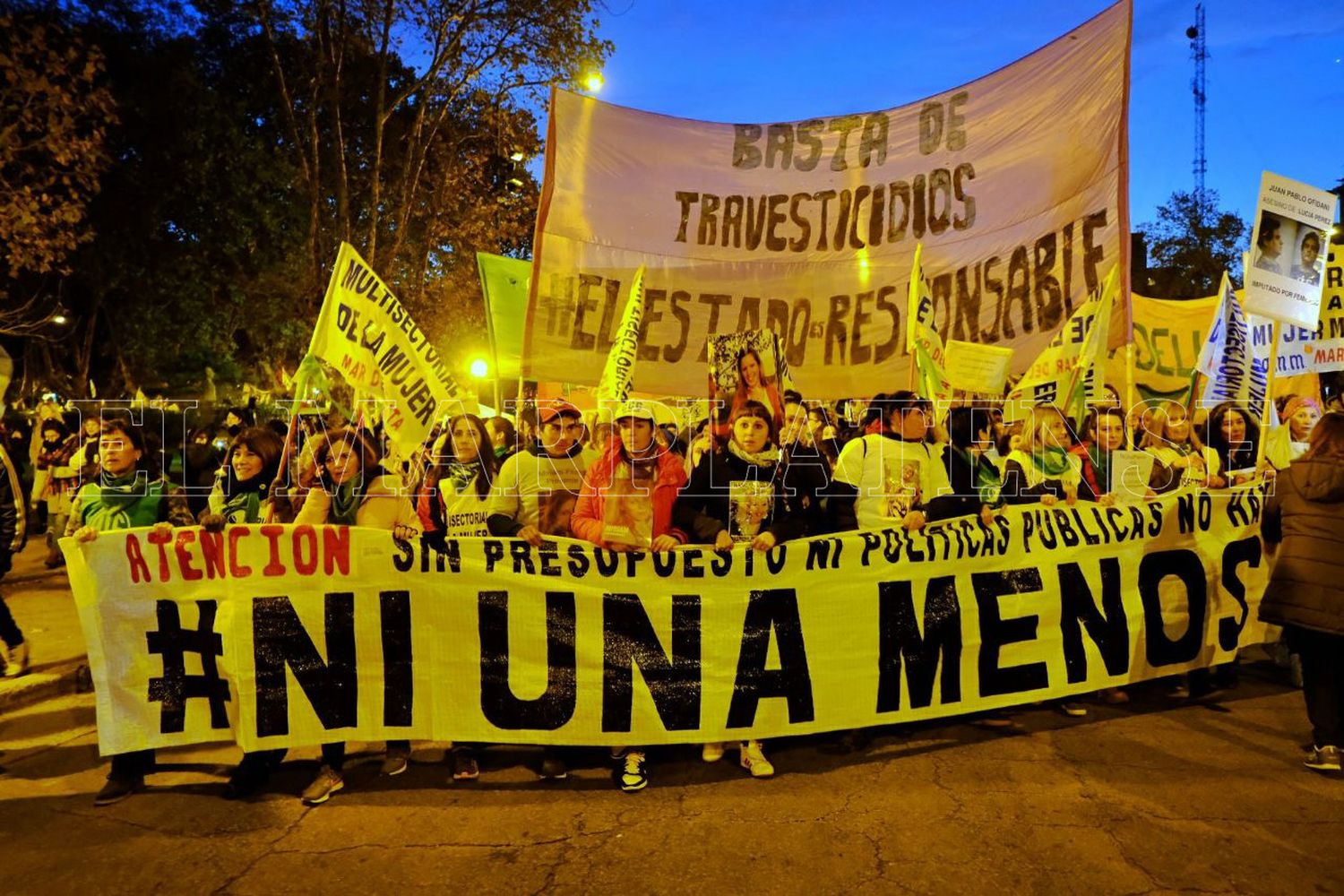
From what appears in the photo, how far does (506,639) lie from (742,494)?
1.43 metres

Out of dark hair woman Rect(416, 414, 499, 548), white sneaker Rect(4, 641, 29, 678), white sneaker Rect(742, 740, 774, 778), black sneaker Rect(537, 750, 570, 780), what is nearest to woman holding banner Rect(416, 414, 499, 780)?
dark hair woman Rect(416, 414, 499, 548)

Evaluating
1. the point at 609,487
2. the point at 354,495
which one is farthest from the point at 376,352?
the point at 609,487

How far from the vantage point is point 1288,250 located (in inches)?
227

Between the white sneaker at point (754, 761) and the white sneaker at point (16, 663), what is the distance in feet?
16.1

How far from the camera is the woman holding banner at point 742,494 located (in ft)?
14.8

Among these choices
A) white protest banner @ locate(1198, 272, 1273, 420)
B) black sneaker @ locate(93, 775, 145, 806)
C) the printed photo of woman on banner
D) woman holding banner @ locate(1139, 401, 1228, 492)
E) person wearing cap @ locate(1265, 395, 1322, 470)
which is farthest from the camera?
white protest banner @ locate(1198, 272, 1273, 420)

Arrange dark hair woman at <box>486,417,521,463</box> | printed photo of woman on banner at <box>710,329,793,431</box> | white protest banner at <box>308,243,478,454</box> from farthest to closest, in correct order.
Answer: dark hair woman at <box>486,417,521,463</box> < white protest banner at <box>308,243,478,454</box> < printed photo of woman on banner at <box>710,329,793,431</box>

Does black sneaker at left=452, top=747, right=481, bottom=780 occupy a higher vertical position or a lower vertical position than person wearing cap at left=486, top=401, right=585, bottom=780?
lower

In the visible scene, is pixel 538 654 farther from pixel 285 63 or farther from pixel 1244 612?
pixel 285 63

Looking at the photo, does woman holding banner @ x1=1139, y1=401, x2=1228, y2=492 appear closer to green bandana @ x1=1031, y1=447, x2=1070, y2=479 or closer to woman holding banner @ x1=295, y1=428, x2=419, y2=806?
green bandana @ x1=1031, y1=447, x2=1070, y2=479

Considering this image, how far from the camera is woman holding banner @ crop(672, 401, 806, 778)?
4.51m

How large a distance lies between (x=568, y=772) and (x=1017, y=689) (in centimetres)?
248

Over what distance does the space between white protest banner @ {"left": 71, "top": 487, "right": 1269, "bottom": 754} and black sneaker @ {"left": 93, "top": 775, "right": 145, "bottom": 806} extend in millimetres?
175

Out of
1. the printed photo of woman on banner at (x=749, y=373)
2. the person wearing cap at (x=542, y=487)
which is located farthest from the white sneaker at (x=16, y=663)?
the printed photo of woman on banner at (x=749, y=373)
